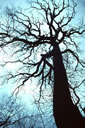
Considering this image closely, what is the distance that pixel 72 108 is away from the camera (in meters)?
5.23

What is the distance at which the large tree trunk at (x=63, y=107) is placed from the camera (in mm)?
4762

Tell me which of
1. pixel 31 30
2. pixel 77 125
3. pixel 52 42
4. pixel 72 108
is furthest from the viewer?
pixel 31 30

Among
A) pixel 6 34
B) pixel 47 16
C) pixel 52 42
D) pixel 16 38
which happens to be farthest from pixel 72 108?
pixel 47 16

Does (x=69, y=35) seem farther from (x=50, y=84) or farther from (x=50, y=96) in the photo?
(x=50, y=96)

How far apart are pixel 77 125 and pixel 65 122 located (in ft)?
1.23

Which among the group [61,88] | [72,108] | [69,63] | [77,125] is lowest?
[77,125]

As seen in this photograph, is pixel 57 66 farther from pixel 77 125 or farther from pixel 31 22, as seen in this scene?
pixel 31 22

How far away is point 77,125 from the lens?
4609 millimetres

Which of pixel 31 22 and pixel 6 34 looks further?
pixel 31 22

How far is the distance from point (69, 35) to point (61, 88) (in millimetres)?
4376

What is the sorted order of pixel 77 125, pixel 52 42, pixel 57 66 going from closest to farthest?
pixel 77 125 → pixel 57 66 → pixel 52 42

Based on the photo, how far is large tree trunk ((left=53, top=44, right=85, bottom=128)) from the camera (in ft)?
15.6

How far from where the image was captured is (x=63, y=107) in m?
5.26

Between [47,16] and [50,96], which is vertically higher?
[47,16]
